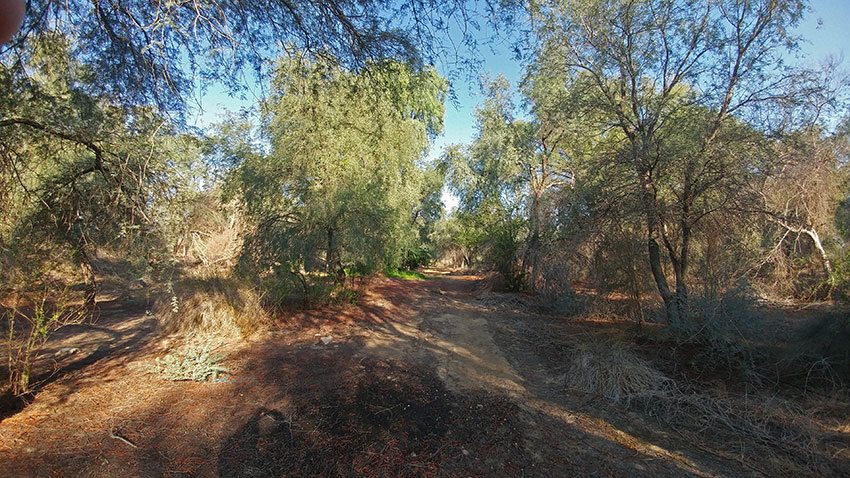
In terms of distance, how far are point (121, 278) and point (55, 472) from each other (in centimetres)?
1262

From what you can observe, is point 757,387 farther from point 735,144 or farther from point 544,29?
point 544,29

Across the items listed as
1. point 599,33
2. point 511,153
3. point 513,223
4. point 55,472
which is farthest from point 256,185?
point 511,153

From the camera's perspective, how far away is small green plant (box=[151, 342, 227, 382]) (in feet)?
14.7

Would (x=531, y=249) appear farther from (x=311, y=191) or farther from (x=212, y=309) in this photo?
(x=212, y=309)

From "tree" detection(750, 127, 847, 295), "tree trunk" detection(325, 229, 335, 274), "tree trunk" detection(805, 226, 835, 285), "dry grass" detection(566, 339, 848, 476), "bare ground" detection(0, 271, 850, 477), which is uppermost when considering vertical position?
"tree" detection(750, 127, 847, 295)

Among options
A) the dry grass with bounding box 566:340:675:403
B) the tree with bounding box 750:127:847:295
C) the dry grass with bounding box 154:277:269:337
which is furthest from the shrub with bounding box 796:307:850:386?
the dry grass with bounding box 154:277:269:337

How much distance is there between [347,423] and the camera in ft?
11.6

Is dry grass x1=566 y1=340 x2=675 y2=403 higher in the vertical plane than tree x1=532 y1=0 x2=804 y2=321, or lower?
lower

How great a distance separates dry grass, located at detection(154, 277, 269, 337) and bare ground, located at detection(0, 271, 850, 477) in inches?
18.8

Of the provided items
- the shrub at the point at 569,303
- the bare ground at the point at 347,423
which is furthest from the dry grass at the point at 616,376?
the shrub at the point at 569,303

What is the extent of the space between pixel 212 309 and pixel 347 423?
430 cm

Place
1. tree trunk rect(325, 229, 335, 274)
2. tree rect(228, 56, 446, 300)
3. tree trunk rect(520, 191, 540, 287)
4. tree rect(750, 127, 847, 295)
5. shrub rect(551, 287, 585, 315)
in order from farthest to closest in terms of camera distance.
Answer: tree trunk rect(520, 191, 540, 287), tree trunk rect(325, 229, 335, 274), shrub rect(551, 287, 585, 315), tree rect(228, 56, 446, 300), tree rect(750, 127, 847, 295)

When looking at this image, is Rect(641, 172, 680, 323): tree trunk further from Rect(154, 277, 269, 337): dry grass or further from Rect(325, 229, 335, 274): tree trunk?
Rect(154, 277, 269, 337): dry grass

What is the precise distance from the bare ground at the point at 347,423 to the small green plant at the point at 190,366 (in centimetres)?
12
